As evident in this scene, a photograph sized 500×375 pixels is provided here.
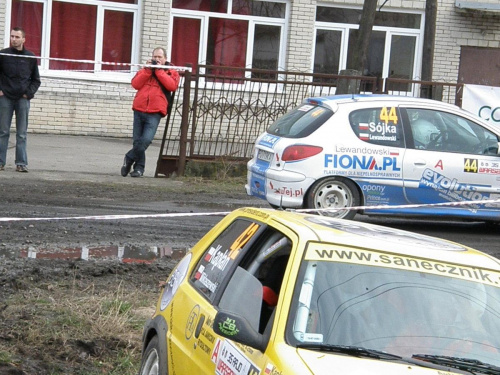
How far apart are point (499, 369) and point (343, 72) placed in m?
12.1

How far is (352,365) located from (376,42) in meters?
19.0

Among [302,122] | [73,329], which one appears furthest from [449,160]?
[73,329]

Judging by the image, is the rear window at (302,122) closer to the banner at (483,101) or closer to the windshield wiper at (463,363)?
the banner at (483,101)

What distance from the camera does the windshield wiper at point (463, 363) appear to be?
3943mm

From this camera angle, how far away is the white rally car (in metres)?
11.2

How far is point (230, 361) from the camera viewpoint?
4.22m

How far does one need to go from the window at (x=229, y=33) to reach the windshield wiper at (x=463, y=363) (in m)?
17.4

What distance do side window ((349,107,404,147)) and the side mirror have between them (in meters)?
7.52

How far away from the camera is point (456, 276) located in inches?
174

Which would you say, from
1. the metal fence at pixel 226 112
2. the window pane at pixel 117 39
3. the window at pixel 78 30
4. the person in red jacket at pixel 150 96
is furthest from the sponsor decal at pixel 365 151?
the window pane at pixel 117 39

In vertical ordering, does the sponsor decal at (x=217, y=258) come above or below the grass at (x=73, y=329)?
above

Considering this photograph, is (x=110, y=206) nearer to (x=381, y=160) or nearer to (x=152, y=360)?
(x=381, y=160)

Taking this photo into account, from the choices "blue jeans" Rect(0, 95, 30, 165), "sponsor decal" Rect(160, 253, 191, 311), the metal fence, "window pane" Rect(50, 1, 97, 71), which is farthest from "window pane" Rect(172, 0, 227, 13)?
"sponsor decal" Rect(160, 253, 191, 311)

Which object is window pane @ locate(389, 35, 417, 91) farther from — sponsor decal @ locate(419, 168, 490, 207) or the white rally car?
sponsor decal @ locate(419, 168, 490, 207)
